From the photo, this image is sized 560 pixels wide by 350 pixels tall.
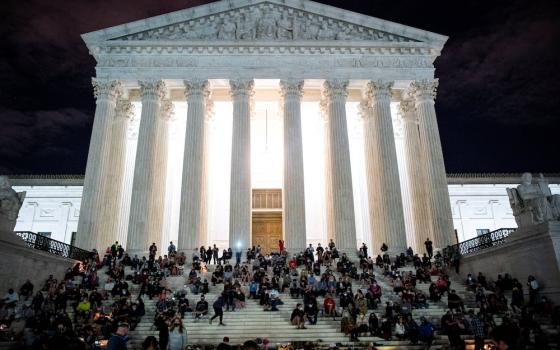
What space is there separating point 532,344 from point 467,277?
28.7ft

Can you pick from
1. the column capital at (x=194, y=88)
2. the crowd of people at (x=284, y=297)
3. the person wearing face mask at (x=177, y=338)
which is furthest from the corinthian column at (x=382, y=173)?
the person wearing face mask at (x=177, y=338)

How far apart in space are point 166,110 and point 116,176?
610 centimetres

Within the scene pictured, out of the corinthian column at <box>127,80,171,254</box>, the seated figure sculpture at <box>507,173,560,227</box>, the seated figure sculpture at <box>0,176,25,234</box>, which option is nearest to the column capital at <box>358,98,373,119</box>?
the corinthian column at <box>127,80,171,254</box>

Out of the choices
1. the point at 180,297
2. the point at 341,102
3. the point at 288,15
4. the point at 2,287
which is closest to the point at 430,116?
the point at 341,102

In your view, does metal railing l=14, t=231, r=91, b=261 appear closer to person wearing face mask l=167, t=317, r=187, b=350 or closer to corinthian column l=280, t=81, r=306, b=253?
corinthian column l=280, t=81, r=306, b=253

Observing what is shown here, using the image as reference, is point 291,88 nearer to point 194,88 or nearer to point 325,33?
point 325,33

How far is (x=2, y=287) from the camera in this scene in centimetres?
1792

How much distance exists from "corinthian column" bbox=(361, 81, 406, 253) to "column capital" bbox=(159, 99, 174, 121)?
14759 millimetres

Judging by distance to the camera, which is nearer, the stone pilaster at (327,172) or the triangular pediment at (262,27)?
the stone pilaster at (327,172)

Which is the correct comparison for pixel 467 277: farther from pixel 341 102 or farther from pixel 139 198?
pixel 139 198

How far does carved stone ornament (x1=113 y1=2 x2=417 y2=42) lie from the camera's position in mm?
31422

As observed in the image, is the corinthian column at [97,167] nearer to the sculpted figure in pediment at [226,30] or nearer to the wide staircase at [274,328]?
the sculpted figure in pediment at [226,30]

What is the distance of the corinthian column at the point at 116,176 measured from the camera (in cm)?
2956

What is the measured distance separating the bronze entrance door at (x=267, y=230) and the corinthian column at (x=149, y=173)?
7659 millimetres
